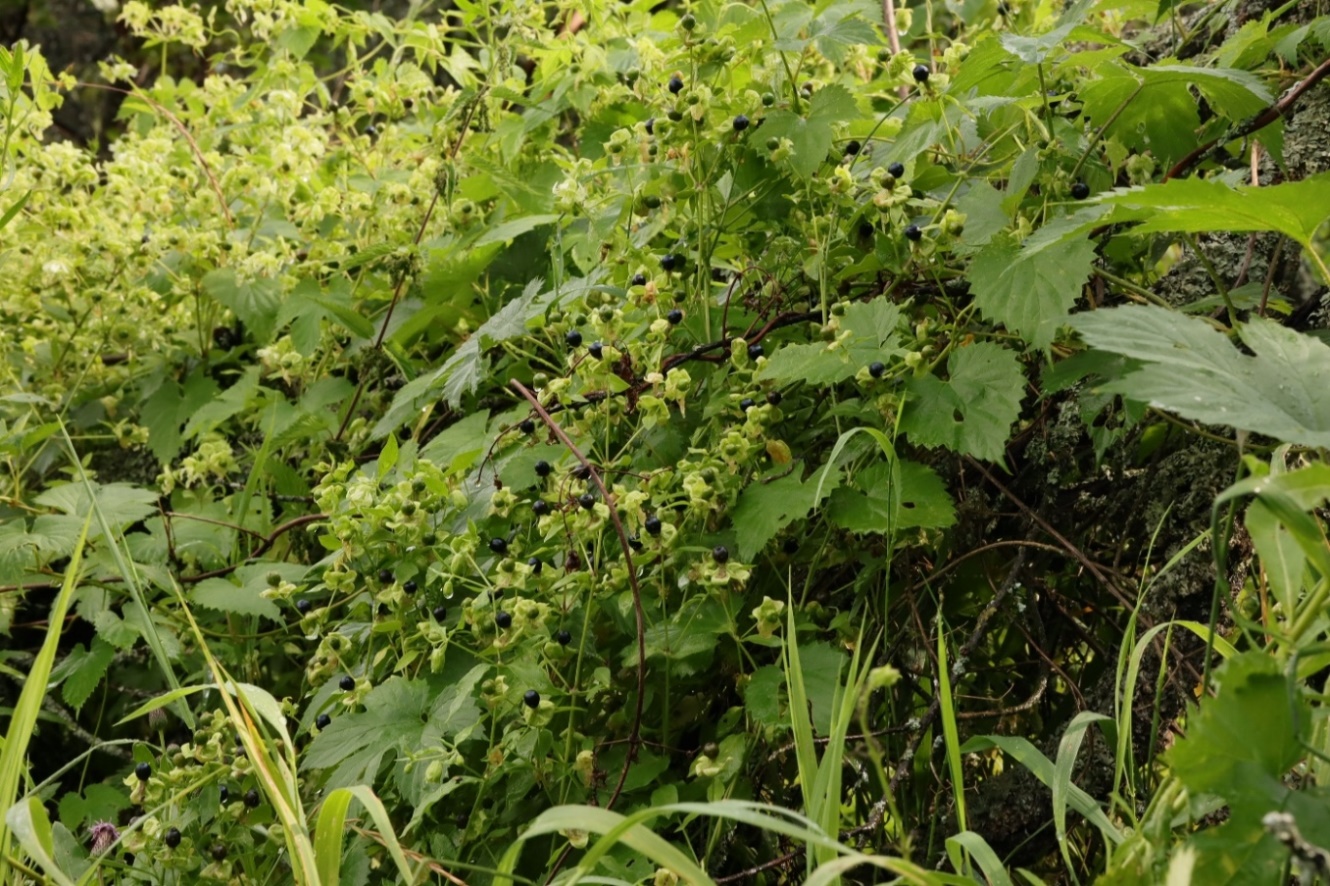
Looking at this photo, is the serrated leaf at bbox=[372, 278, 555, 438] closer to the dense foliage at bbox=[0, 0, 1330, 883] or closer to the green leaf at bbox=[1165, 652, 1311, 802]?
the dense foliage at bbox=[0, 0, 1330, 883]

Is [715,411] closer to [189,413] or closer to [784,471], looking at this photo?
[784,471]

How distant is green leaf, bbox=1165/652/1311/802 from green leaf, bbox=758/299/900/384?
56 centimetres

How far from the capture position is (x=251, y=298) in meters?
2.20

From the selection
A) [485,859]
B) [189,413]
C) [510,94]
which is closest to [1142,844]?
[485,859]

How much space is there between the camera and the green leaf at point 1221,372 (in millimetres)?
889

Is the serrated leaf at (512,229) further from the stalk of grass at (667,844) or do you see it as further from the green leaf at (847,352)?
the stalk of grass at (667,844)

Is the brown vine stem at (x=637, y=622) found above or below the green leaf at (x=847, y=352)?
below

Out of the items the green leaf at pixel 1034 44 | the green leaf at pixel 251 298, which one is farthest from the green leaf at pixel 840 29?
the green leaf at pixel 251 298

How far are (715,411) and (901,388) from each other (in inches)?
8.3

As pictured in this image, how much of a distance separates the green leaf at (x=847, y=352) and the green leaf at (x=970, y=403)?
6 cm

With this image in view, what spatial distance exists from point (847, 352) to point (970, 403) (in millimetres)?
138

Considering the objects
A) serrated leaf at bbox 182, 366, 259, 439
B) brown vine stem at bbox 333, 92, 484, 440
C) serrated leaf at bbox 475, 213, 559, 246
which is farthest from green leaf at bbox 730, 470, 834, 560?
serrated leaf at bbox 182, 366, 259, 439

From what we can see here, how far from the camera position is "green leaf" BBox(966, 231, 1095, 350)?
1271mm

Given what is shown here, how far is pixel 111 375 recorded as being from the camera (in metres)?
2.36
